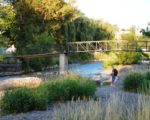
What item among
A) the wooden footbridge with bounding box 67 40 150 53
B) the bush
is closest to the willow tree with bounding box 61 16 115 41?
the wooden footbridge with bounding box 67 40 150 53

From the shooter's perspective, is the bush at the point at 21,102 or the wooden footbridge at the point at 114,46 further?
the wooden footbridge at the point at 114,46

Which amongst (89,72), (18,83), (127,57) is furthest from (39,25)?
(18,83)

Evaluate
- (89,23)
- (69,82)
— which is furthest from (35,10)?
(69,82)

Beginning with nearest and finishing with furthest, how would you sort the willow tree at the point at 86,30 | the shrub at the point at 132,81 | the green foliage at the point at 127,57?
the shrub at the point at 132,81 < the green foliage at the point at 127,57 < the willow tree at the point at 86,30

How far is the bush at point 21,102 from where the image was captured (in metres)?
9.42

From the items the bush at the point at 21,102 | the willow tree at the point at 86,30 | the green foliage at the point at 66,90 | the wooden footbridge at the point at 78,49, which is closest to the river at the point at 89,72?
the wooden footbridge at the point at 78,49

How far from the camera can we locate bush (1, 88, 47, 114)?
942 centimetres

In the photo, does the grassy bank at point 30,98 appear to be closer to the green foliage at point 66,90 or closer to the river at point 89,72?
the green foliage at point 66,90

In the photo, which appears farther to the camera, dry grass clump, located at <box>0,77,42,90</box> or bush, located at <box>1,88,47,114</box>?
dry grass clump, located at <box>0,77,42,90</box>

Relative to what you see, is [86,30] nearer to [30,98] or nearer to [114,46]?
[114,46]

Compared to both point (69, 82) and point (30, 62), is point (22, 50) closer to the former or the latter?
point (30, 62)

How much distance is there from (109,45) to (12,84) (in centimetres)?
2616

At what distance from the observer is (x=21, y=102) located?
9.49 m

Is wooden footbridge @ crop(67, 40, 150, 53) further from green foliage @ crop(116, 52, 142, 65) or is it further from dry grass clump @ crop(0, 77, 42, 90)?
dry grass clump @ crop(0, 77, 42, 90)
